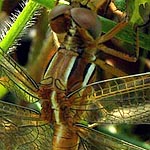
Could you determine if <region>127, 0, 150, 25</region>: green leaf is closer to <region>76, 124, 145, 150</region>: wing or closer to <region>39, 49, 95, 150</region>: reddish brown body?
<region>39, 49, 95, 150</region>: reddish brown body

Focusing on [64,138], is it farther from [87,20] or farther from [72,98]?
[87,20]

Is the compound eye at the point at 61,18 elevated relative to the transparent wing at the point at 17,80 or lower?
elevated

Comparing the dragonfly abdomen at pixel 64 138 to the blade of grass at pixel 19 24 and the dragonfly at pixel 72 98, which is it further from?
the blade of grass at pixel 19 24

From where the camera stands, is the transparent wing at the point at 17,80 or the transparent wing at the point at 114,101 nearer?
the transparent wing at the point at 114,101

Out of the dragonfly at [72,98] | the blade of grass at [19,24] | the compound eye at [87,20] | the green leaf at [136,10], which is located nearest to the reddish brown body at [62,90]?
the dragonfly at [72,98]

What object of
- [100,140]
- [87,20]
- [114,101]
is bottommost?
[100,140]

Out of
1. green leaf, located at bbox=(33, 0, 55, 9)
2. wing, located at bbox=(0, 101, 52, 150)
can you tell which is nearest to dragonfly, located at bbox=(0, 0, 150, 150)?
wing, located at bbox=(0, 101, 52, 150)

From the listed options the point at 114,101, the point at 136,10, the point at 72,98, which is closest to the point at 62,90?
the point at 72,98
